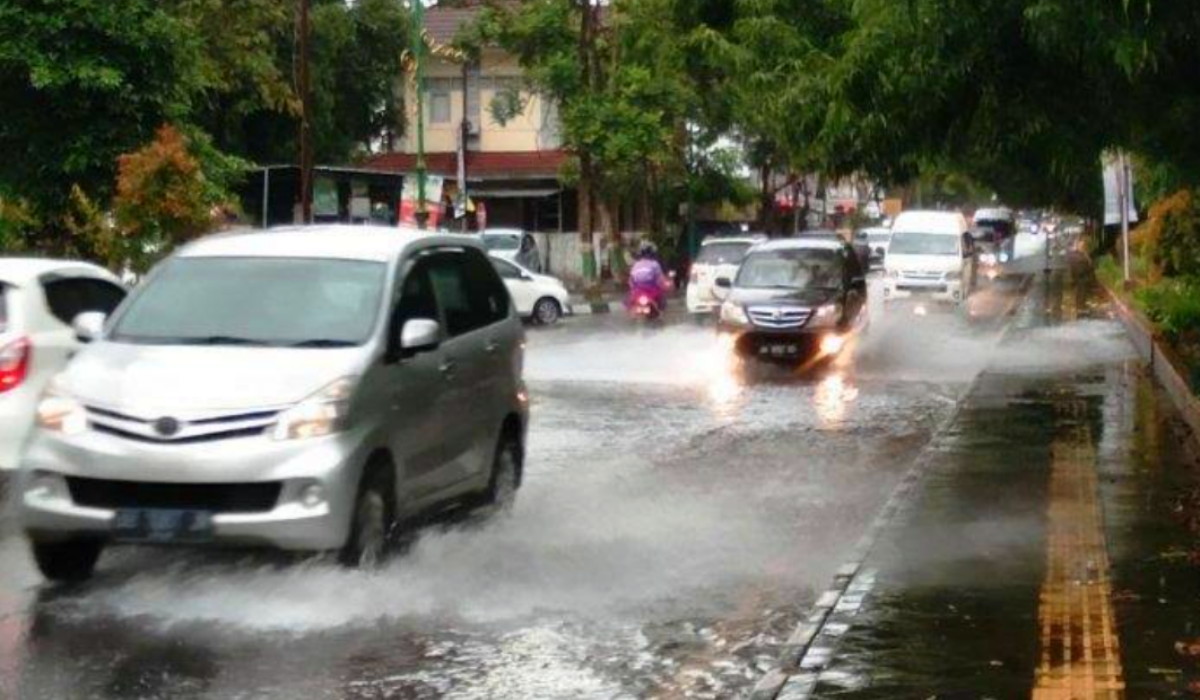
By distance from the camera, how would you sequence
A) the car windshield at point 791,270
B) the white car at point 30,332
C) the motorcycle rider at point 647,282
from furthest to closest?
the motorcycle rider at point 647,282, the car windshield at point 791,270, the white car at point 30,332

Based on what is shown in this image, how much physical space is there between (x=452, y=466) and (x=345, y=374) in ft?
5.01

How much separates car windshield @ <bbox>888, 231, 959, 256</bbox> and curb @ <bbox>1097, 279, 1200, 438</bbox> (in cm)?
837

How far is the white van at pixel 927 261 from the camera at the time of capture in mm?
41719

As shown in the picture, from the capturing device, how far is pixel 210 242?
11281 millimetres

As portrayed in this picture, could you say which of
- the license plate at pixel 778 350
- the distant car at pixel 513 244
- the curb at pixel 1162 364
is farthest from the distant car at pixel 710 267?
the license plate at pixel 778 350

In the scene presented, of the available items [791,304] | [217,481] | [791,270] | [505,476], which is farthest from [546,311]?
[217,481]

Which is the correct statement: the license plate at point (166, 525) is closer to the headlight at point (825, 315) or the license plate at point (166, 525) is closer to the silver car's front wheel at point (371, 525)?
the silver car's front wheel at point (371, 525)

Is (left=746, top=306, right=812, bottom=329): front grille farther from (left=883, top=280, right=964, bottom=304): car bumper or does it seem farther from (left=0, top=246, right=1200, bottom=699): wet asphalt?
(left=883, top=280, right=964, bottom=304): car bumper

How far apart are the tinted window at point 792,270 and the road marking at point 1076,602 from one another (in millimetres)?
12450

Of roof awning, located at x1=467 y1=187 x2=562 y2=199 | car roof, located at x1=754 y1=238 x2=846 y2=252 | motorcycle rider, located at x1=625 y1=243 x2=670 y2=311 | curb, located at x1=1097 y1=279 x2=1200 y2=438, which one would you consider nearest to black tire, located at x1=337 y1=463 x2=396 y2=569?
curb, located at x1=1097 y1=279 x2=1200 y2=438

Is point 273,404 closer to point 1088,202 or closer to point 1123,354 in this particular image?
point 1123,354

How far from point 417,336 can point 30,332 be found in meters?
3.13

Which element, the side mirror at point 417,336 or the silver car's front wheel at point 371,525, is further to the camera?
the side mirror at point 417,336

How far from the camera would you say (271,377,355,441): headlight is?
9539mm
